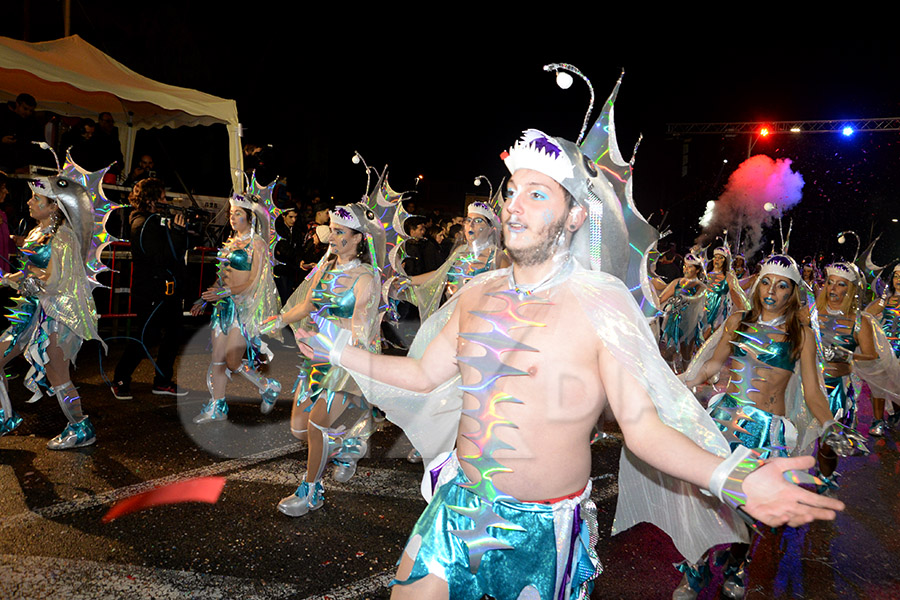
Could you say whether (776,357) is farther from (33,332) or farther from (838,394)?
(33,332)

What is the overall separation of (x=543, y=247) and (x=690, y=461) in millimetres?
854

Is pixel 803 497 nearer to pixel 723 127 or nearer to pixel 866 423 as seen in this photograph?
pixel 866 423

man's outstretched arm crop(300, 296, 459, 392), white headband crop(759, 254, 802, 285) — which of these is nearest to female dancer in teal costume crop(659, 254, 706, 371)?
white headband crop(759, 254, 802, 285)

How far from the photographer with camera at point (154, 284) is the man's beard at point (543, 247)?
5.73 m

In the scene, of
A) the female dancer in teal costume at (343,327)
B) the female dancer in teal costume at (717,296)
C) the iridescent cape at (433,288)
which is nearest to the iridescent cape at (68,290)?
the female dancer in teal costume at (343,327)

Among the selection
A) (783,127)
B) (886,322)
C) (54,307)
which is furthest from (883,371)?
(783,127)

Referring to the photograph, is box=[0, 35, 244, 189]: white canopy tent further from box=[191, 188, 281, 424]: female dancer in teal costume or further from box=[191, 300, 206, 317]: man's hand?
box=[191, 300, 206, 317]: man's hand

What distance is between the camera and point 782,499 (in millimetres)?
1652

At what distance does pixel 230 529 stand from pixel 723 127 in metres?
26.3

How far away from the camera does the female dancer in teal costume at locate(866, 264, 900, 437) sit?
8.00 m

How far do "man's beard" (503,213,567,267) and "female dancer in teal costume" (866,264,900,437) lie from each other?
7.64 metres

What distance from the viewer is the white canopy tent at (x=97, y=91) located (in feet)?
29.9

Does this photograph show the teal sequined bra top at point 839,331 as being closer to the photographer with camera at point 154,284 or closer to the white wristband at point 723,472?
the white wristband at point 723,472

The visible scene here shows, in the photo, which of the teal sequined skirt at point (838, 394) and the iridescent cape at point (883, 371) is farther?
the iridescent cape at point (883, 371)
